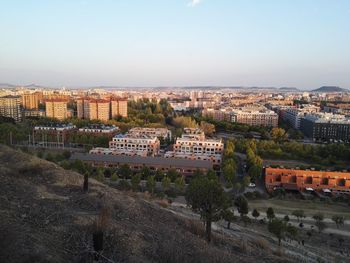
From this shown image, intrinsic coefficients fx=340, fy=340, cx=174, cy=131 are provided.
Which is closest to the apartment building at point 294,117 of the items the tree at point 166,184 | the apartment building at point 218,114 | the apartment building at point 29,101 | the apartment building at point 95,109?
the apartment building at point 218,114

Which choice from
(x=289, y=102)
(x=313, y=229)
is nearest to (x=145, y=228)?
(x=313, y=229)

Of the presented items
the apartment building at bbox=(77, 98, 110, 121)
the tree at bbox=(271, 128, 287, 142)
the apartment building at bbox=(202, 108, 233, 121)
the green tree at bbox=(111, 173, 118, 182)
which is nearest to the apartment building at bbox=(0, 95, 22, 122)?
the apartment building at bbox=(77, 98, 110, 121)

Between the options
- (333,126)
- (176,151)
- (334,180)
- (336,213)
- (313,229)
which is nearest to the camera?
(313,229)

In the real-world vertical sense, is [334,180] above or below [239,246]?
below

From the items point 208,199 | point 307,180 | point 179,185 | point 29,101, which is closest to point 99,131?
point 179,185

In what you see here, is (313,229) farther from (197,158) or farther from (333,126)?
(333,126)

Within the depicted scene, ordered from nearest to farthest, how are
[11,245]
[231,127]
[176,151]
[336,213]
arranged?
1. [11,245]
2. [336,213]
3. [176,151]
4. [231,127]
